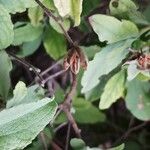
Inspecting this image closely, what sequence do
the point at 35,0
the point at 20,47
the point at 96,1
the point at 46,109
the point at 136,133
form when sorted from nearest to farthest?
the point at 46,109 → the point at 35,0 → the point at 96,1 → the point at 20,47 → the point at 136,133

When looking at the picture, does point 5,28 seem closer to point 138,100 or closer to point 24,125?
point 24,125

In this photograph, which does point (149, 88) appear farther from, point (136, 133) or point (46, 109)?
point (46, 109)

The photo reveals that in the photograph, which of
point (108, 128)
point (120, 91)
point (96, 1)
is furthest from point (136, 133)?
point (96, 1)

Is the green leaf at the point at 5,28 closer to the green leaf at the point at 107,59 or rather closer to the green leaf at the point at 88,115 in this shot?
the green leaf at the point at 107,59

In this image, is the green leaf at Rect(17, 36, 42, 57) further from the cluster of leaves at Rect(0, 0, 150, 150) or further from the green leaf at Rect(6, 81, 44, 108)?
the green leaf at Rect(6, 81, 44, 108)

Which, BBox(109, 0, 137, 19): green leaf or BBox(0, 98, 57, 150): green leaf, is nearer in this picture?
BBox(0, 98, 57, 150): green leaf

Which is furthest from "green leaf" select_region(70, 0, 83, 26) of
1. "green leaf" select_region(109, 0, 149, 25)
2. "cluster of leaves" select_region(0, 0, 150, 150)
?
"green leaf" select_region(109, 0, 149, 25)

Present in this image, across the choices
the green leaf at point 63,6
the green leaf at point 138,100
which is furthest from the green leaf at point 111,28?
the green leaf at point 138,100
